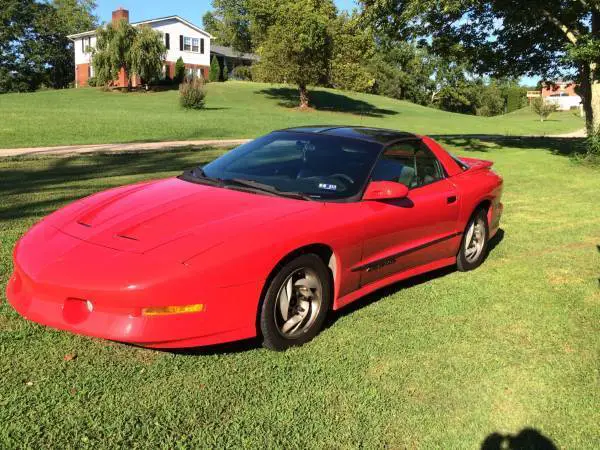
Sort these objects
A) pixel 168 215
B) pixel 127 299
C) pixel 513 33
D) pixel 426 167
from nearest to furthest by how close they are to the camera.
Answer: pixel 127 299
pixel 168 215
pixel 426 167
pixel 513 33

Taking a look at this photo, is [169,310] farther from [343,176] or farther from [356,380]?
[343,176]

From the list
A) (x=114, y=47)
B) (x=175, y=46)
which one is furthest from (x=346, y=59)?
(x=175, y=46)

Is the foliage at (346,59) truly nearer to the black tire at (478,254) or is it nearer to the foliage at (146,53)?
the foliage at (146,53)

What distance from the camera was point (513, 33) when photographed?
18.4 m

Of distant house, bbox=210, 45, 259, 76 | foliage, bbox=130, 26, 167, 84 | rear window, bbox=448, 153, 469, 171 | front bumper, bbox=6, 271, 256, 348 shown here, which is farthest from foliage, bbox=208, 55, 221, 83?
front bumper, bbox=6, 271, 256, 348

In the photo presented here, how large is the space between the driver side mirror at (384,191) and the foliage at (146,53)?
41060 mm

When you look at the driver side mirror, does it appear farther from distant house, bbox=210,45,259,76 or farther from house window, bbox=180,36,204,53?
distant house, bbox=210,45,259,76

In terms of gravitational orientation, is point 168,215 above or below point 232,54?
below

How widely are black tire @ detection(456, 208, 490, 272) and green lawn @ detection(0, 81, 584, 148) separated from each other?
1473cm

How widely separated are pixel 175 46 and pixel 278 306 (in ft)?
187

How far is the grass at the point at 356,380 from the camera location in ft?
8.93

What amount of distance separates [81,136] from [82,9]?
73725mm

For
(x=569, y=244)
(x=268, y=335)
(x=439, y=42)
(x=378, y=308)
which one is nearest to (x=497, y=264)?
(x=569, y=244)

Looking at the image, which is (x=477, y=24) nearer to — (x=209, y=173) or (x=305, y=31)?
(x=209, y=173)
